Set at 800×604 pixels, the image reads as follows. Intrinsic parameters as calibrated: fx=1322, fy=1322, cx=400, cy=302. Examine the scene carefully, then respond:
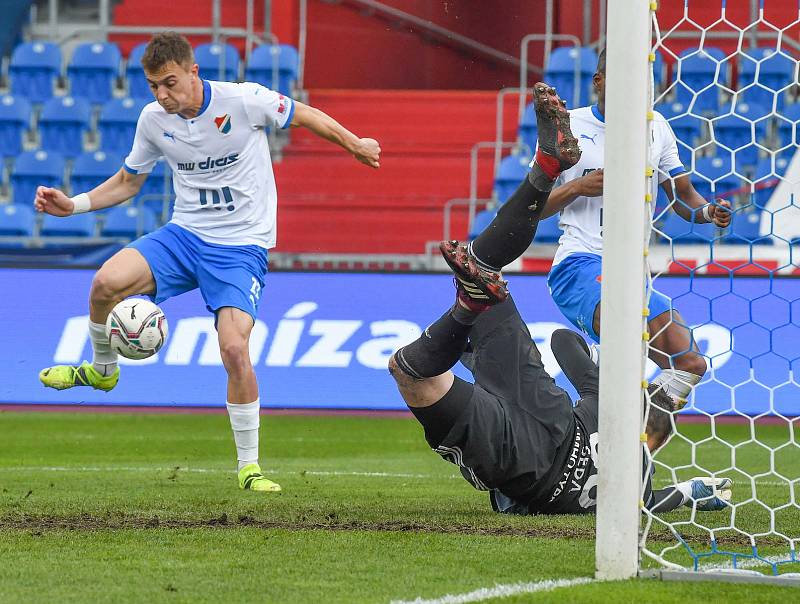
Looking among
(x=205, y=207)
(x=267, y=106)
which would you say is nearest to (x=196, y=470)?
(x=205, y=207)

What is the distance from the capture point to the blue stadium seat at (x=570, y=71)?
1630cm

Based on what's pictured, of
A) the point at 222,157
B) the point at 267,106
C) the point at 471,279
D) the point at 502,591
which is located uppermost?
the point at 267,106

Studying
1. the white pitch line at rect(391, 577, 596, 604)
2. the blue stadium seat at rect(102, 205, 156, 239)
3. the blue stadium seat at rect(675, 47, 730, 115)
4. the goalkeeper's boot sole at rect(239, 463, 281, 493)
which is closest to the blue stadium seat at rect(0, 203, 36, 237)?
the blue stadium seat at rect(102, 205, 156, 239)

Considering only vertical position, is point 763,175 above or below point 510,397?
above

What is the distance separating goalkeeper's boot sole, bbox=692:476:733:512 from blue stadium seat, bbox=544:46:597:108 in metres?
11.3

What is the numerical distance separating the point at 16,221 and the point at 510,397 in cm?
1123

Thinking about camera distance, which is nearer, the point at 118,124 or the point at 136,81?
the point at 118,124

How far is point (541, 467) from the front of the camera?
493 centimetres

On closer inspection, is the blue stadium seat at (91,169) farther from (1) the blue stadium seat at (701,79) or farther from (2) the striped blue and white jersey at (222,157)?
(2) the striped blue and white jersey at (222,157)

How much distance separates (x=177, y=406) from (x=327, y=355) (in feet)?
4.31

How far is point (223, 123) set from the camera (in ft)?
22.5

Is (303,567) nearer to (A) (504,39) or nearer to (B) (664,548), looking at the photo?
(B) (664,548)

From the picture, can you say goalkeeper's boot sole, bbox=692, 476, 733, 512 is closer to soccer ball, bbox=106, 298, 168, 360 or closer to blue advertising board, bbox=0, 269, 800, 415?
soccer ball, bbox=106, 298, 168, 360

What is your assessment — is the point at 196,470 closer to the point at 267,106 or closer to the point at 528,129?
the point at 267,106
